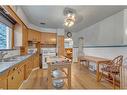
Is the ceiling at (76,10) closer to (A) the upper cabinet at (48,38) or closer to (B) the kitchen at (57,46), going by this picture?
(B) the kitchen at (57,46)

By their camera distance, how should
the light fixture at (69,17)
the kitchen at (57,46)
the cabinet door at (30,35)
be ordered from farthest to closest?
the cabinet door at (30,35) < the light fixture at (69,17) < the kitchen at (57,46)

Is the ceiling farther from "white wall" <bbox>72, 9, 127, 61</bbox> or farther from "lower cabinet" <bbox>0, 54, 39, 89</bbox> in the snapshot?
"lower cabinet" <bbox>0, 54, 39, 89</bbox>

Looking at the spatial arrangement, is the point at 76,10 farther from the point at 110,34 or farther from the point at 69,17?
the point at 110,34

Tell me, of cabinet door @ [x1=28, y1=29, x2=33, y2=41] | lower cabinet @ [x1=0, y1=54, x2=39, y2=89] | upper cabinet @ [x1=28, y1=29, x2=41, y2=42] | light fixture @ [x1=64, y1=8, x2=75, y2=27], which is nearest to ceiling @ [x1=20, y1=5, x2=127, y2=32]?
light fixture @ [x1=64, y1=8, x2=75, y2=27]

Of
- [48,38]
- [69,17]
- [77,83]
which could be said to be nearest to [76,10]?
[69,17]

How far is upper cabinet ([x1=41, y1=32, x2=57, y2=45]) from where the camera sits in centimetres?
809

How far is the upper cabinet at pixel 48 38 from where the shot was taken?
8094 mm

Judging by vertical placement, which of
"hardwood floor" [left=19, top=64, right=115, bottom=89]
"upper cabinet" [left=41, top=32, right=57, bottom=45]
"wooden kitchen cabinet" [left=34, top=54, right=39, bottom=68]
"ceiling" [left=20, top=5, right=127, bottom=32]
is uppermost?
"ceiling" [left=20, top=5, right=127, bottom=32]

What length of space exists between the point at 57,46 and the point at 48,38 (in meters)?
0.72

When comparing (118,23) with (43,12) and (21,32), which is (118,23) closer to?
(43,12)

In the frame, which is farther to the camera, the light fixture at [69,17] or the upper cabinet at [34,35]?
the upper cabinet at [34,35]

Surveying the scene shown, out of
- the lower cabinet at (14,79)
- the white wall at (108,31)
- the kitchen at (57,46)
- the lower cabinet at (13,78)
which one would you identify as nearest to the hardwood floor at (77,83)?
the kitchen at (57,46)

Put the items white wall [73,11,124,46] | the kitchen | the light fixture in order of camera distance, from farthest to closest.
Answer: white wall [73,11,124,46]
the light fixture
the kitchen

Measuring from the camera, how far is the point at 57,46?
Answer: 27.2 ft
